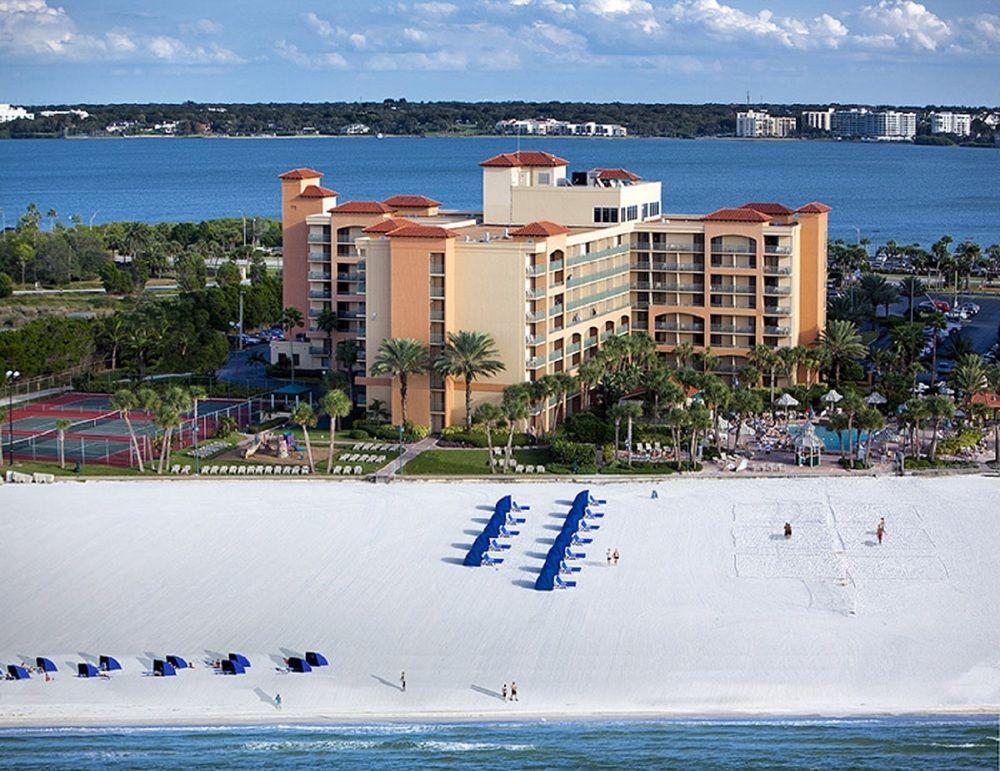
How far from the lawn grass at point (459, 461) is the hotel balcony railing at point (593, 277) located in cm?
1017

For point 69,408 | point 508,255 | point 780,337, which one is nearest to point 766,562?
Answer: point 508,255

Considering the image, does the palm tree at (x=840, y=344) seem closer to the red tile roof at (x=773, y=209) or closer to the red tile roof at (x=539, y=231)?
the red tile roof at (x=773, y=209)

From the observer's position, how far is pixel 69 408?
78.2 m

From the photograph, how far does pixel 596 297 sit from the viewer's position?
260 feet

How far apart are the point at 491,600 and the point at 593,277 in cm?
3067

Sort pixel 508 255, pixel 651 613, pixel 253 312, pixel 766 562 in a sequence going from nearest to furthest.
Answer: pixel 651 613, pixel 766 562, pixel 508 255, pixel 253 312

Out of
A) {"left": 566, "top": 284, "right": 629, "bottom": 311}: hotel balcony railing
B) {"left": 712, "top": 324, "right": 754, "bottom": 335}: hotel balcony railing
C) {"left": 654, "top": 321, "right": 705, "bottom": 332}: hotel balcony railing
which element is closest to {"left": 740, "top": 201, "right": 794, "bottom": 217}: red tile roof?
{"left": 712, "top": 324, "right": 754, "bottom": 335}: hotel balcony railing

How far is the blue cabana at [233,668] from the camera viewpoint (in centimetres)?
4516

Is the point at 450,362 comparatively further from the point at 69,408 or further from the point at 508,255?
the point at 69,408

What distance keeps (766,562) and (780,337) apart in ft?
93.5

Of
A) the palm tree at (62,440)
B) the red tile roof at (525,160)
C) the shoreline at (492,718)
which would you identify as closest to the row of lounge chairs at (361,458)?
the palm tree at (62,440)

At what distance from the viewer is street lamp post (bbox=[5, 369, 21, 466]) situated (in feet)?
225

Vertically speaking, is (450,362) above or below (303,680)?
above

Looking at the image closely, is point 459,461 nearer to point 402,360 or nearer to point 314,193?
point 402,360
